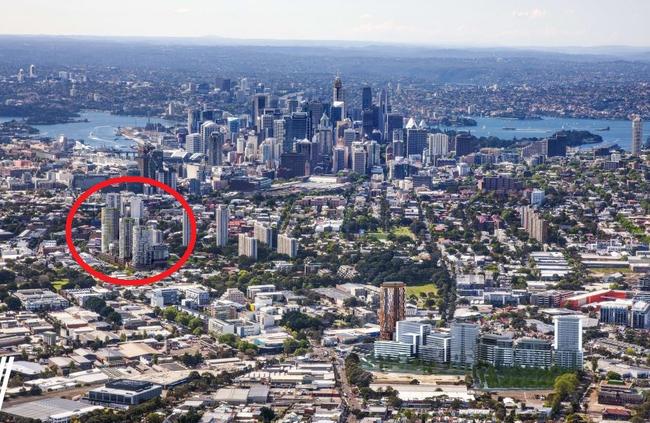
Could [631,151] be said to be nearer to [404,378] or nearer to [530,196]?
[530,196]

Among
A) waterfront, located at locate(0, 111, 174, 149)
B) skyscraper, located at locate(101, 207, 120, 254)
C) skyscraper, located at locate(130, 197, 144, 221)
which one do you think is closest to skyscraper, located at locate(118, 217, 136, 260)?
skyscraper, located at locate(101, 207, 120, 254)

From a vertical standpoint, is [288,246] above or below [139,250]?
below

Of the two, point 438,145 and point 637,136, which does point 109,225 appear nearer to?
point 438,145

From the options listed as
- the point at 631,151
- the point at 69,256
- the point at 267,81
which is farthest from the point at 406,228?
the point at 267,81

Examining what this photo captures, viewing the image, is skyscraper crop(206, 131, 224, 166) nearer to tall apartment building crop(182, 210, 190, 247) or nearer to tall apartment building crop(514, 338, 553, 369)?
tall apartment building crop(182, 210, 190, 247)

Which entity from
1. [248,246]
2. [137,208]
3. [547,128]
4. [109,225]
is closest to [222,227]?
[248,246]
